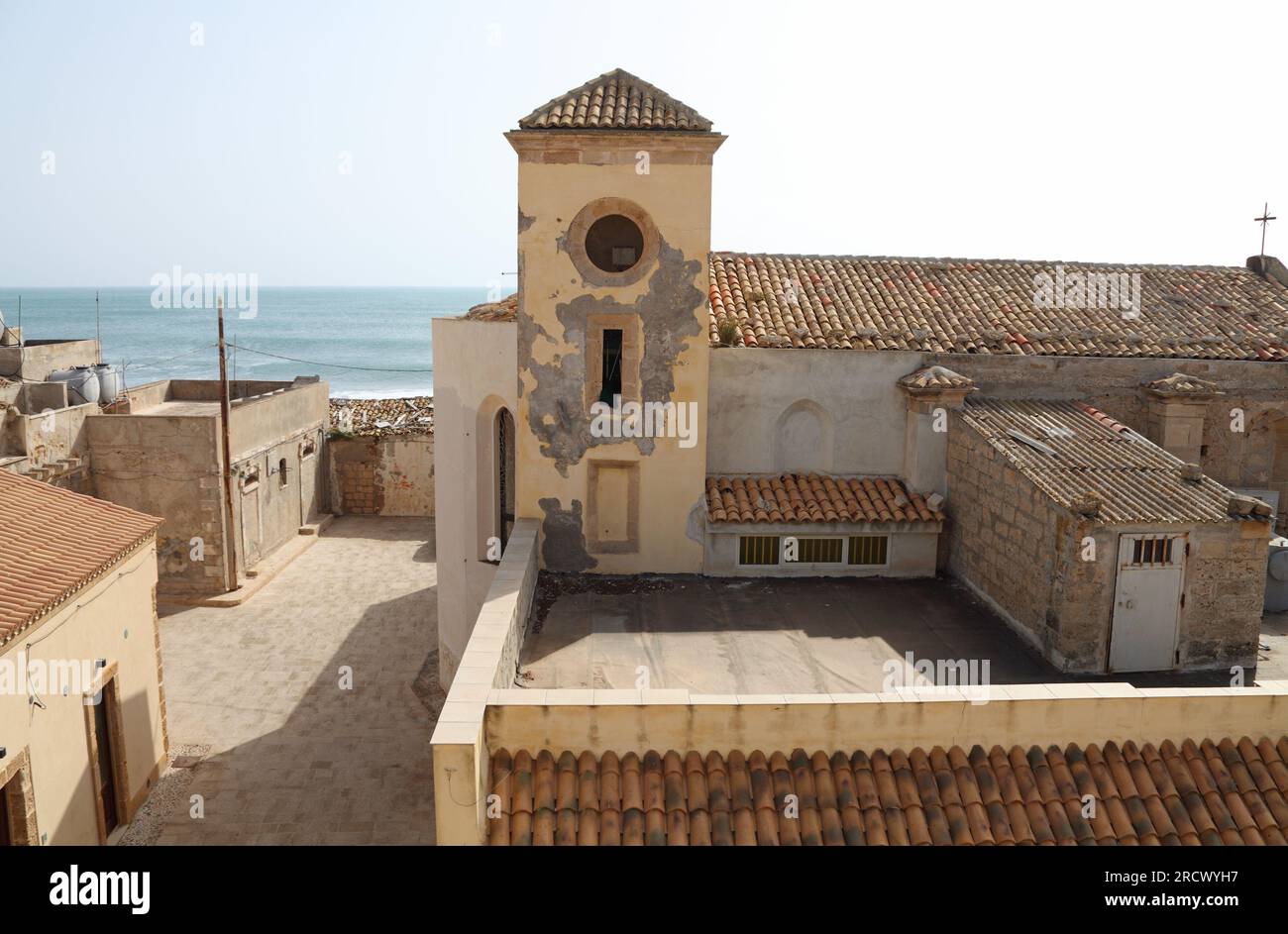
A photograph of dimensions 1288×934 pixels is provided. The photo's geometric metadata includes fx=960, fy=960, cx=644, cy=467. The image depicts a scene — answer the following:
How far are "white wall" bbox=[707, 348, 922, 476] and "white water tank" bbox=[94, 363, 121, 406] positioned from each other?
24.9 metres

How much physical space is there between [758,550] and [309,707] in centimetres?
1120

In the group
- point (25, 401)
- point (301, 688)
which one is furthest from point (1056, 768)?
point (25, 401)

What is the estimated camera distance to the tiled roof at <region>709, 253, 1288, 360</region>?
15.9 m

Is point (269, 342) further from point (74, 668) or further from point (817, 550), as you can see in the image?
point (817, 550)

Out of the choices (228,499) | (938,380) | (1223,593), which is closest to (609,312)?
(938,380)

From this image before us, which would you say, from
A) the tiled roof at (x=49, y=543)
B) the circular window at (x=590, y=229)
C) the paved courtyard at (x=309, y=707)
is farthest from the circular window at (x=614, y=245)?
the paved courtyard at (x=309, y=707)

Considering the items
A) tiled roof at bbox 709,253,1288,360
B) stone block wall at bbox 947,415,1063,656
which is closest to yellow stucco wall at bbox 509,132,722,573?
tiled roof at bbox 709,253,1288,360

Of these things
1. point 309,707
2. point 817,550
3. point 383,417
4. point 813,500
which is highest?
point 813,500

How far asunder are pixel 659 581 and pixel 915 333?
603 centimetres

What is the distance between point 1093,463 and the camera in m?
13.1

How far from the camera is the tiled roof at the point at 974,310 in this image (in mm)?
15906

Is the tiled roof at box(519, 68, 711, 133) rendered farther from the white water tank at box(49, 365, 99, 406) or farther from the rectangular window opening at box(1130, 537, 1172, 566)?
the white water tank at box(49, 365, 99, 406)
